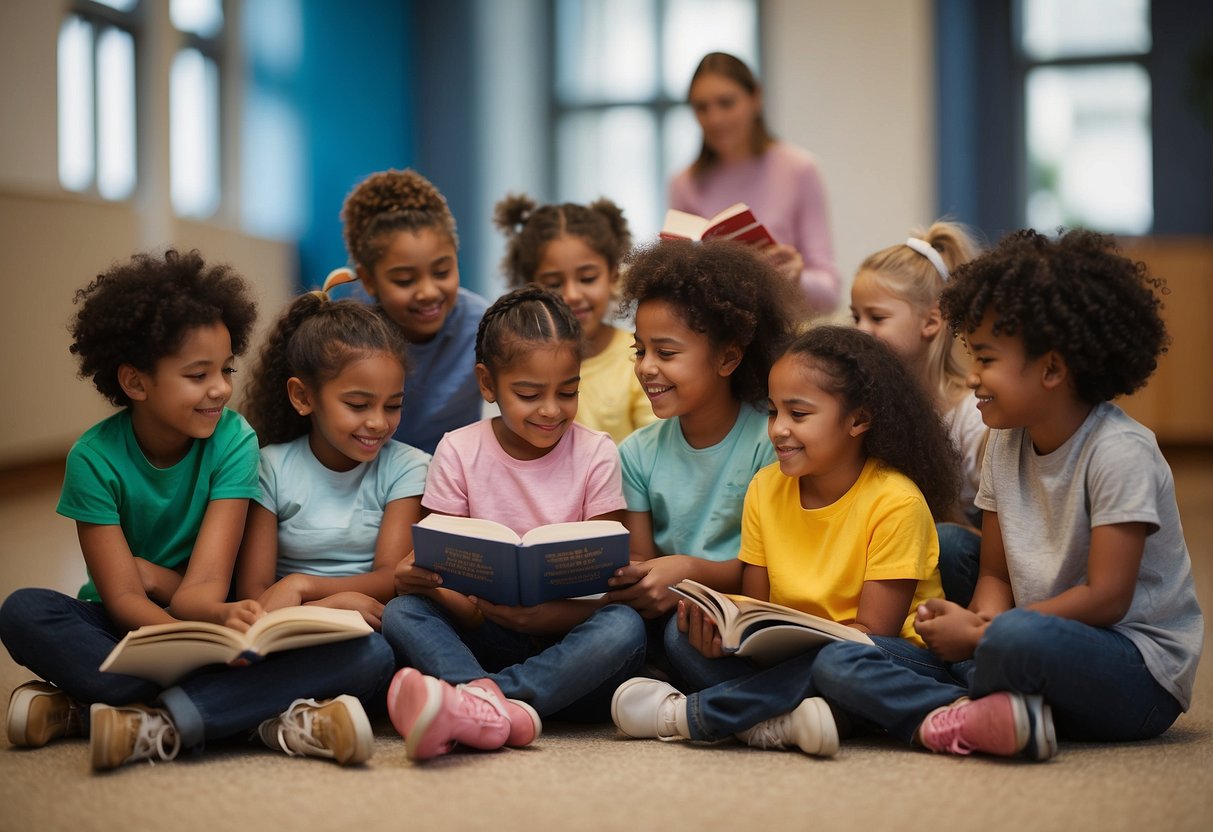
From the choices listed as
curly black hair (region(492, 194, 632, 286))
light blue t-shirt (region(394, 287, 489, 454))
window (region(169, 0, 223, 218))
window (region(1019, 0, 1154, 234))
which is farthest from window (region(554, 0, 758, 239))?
light blue t-shirt (region(394, 287, 489, 454))

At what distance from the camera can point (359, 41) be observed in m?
6.65

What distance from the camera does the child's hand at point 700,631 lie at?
6.07 feet

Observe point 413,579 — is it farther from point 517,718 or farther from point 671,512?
point 671,512

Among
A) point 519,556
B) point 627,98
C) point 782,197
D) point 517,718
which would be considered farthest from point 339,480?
point 627,98

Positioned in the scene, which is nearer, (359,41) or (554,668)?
(554,668)

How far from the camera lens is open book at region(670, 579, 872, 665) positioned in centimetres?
171

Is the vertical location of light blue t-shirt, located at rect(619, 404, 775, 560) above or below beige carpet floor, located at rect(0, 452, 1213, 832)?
above

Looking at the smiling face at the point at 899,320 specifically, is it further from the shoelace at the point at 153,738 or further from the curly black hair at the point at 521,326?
the shoelace at the point at 153,738

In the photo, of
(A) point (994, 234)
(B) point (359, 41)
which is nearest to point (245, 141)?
(B) point (359, 41)

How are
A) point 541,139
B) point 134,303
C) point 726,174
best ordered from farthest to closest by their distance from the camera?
point 541,139, point 726,174, point 134,303

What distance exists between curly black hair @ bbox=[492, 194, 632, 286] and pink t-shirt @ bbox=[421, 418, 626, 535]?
78 cm

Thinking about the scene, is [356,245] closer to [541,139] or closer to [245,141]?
[245,141]

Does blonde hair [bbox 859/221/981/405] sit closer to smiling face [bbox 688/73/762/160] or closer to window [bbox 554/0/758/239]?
smiling face [bbox 688/73/762/160]

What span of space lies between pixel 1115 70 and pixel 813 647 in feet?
20.1
